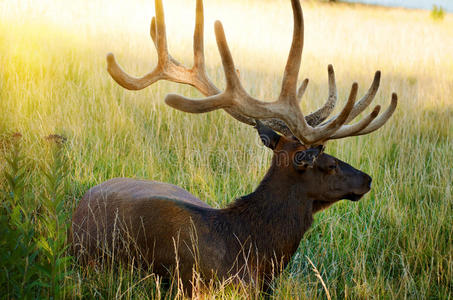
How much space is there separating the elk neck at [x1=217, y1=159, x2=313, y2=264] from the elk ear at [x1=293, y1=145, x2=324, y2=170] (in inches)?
4.0

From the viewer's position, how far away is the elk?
2971 mm

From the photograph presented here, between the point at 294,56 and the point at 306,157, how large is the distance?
2.01ft

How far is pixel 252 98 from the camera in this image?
3002 millimetres

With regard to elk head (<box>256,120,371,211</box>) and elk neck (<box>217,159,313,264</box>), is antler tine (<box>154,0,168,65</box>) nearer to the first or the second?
elk head (<box>256,120,371,211</box>)

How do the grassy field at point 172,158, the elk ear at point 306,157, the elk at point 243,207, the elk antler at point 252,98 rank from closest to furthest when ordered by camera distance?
the elk antler at point 252,98 < the grassy field at point 172,158 < the elk at point 243,207 < the elk ear at point 306,157

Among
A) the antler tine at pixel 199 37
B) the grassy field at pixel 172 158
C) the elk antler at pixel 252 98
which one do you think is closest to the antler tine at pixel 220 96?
the elk antler at pixel 252 98

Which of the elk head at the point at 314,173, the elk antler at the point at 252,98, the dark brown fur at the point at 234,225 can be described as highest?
the elk antler at the point at 252,98

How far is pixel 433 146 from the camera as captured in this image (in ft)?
17.8

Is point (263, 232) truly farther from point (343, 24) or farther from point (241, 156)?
point (343, 24)

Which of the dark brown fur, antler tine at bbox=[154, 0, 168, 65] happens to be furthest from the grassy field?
antler tine at bbox=[154, 0, 168, 65]

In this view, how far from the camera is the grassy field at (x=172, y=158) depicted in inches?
113

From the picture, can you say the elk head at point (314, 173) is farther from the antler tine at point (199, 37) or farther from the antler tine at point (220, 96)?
the antler tine at point (199, 37)

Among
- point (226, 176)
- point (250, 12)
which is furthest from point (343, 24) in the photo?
point (226, 176)

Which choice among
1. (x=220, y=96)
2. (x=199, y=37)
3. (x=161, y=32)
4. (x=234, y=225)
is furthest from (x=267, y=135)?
(x=161, y=32)
